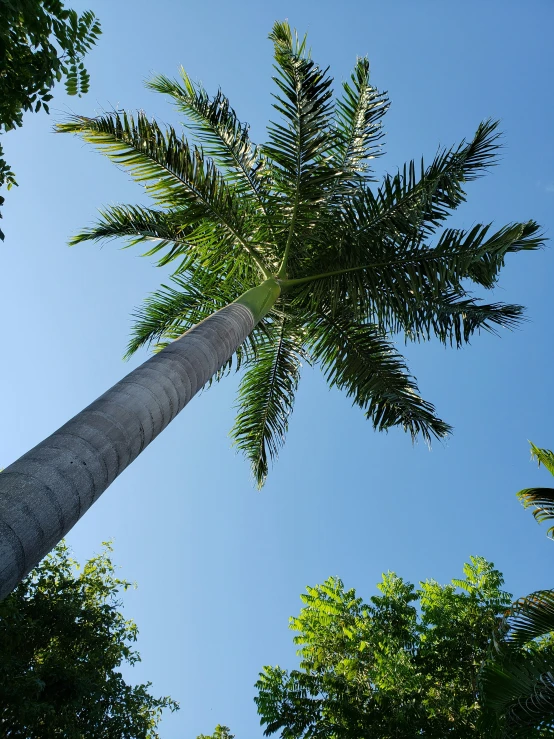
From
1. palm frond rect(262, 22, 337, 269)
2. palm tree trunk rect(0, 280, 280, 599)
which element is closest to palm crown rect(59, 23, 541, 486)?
palm frond rect(262, 22, 337, 269)

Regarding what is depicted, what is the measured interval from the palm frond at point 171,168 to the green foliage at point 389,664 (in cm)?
875

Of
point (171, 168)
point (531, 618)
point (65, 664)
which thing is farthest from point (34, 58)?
point (65, 664)

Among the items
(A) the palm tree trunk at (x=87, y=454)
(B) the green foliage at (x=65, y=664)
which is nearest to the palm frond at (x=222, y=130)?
(A) the palm tree trunk at (x=87, y=454)

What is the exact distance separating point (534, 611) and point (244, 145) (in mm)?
7871

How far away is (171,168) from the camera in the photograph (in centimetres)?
784

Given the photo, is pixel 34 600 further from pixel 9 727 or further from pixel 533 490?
pixel 533 490

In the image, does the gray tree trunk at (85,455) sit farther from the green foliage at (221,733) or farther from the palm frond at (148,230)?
the green foliage at (221,733)

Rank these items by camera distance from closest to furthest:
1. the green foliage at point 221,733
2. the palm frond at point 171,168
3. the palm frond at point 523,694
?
the palm frond at point 523,694 < the palm frond at point 171,168 < the green foliage at point 221,733

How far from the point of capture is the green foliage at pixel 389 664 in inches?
371

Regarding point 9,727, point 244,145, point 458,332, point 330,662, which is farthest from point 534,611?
point 9,727

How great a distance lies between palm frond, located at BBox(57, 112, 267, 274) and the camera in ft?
24.8

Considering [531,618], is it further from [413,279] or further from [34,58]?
[34,58]

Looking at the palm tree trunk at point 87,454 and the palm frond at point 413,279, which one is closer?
the palm tree trunk at point 87,454

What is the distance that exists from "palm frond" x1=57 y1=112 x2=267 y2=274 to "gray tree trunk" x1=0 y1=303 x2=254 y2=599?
11.7ft
